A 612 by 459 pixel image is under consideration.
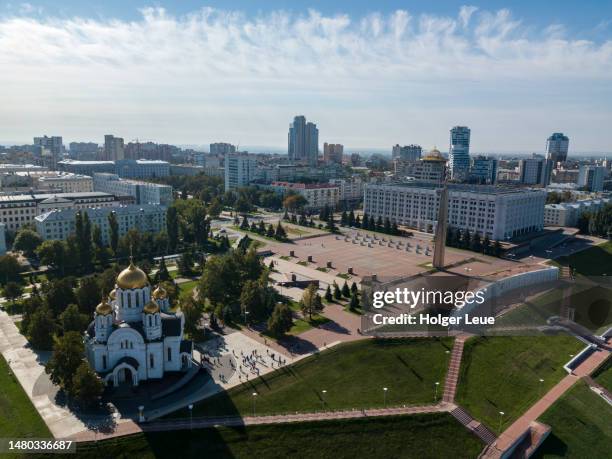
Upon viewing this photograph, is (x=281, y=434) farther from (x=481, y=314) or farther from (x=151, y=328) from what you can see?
(x=481, y=314)

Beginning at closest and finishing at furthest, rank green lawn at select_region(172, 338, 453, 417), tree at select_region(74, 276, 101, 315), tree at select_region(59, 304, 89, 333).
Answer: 1. green lawn at select_region(172, 338, 453, 417)
2. tree at select_region(59, 304, 89, 333)
3. tree at select_region(74, 276, 101, 315)

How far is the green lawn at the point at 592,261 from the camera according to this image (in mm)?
64438

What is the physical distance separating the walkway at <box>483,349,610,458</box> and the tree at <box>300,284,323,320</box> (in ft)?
63.5

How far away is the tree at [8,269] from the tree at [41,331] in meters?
19.3

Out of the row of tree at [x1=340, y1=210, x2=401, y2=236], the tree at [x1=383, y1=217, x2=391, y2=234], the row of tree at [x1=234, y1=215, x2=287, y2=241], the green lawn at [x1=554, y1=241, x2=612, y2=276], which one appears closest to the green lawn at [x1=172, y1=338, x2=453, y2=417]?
the green lawn at [x1=554, y1=241, x2=612, y2=276]

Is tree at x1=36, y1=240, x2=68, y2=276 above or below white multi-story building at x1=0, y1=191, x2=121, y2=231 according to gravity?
below

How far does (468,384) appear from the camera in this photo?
1336 inches

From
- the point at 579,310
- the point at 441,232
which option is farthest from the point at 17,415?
the point at 441,232

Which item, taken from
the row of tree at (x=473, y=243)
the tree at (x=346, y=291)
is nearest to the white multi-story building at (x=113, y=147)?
the row of tree at (x=473, y=243)

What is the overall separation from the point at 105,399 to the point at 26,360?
9.19 meters

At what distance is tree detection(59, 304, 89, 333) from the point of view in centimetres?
3678

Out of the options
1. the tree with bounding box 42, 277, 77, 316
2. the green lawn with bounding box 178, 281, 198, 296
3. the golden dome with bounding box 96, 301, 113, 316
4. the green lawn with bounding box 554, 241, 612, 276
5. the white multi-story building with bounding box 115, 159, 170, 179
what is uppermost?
the white multi-story building with bounding box 115, 159, 170, 179

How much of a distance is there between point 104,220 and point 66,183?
4240 centimetres

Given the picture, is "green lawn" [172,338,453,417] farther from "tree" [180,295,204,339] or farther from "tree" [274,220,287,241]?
"tree" [274,220,287,241]
